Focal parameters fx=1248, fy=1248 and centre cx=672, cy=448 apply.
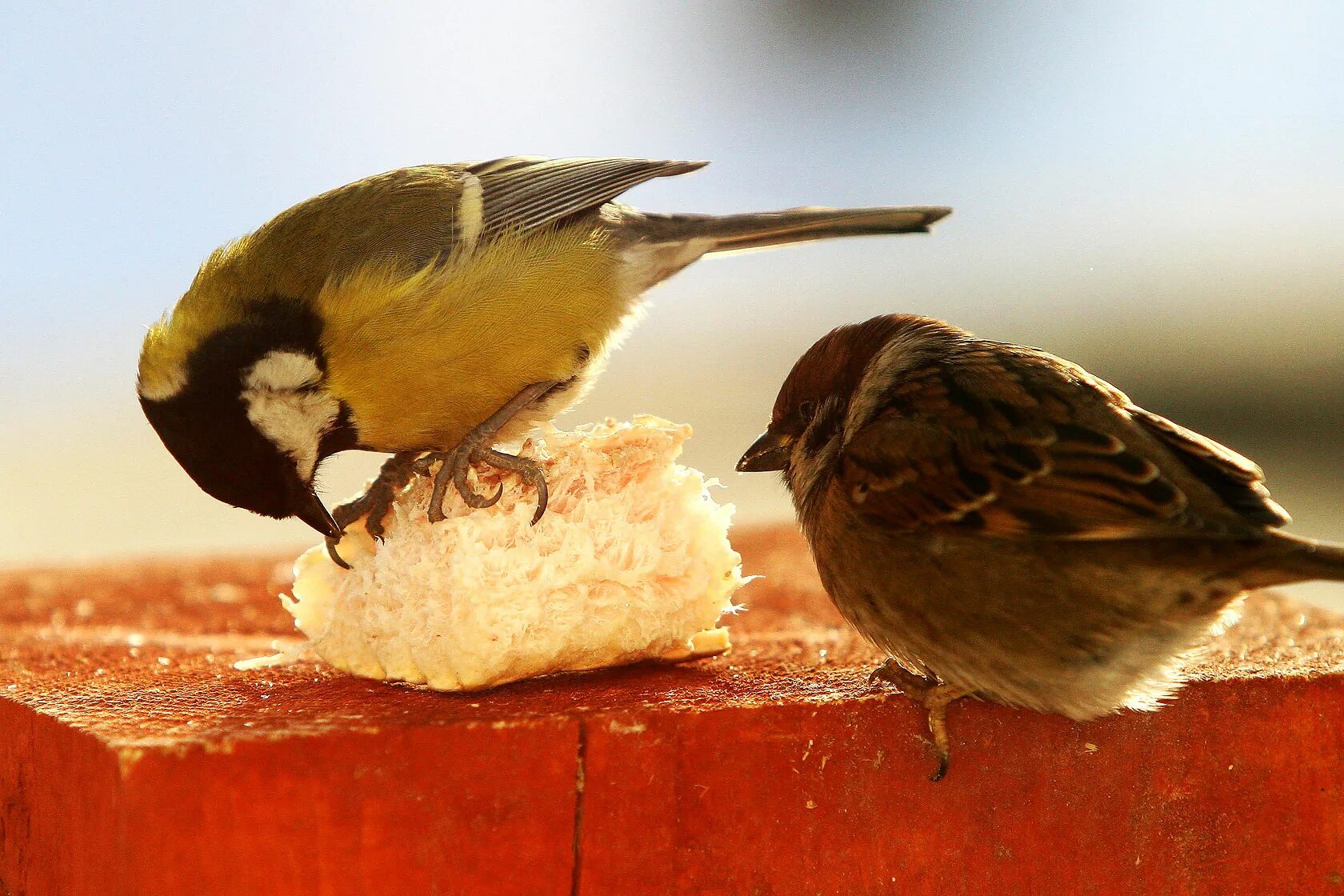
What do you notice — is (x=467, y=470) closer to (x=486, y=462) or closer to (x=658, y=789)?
(x=486, y=462)

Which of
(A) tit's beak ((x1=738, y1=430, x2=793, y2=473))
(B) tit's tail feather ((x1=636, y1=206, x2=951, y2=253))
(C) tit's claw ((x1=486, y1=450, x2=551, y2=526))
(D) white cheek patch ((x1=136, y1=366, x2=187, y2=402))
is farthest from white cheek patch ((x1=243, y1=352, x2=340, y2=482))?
(B) tit's tail feather ((x1=636, y1=206, x2=951, y2=253))

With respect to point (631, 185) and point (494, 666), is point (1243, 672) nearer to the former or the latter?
point (494, 666)

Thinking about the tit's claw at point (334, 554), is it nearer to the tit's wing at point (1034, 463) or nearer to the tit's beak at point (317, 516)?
the tit's beak at point (317, 516)

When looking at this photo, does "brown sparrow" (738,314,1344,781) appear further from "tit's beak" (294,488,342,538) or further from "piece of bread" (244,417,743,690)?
"tit's beak" (294,488,342,538)

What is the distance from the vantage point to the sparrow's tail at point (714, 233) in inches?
141

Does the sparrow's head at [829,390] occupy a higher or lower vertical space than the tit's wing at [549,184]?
lower

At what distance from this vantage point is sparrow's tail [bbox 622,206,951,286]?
3.59m

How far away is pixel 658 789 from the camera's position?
205cm

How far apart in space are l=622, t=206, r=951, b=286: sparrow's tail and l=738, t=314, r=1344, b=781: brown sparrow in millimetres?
1099

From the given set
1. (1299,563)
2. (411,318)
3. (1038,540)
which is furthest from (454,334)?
(1299,563)

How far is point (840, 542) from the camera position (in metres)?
2.52

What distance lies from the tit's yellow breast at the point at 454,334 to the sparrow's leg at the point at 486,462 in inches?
1.7

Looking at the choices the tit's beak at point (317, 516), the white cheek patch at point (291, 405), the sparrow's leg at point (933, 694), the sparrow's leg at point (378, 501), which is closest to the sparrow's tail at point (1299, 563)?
the sparrow's leg at point (933, 694)

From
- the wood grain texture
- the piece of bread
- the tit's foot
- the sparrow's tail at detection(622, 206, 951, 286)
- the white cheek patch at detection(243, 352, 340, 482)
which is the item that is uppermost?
the sparrow's tail at detection(622, 206, 951, 286)
